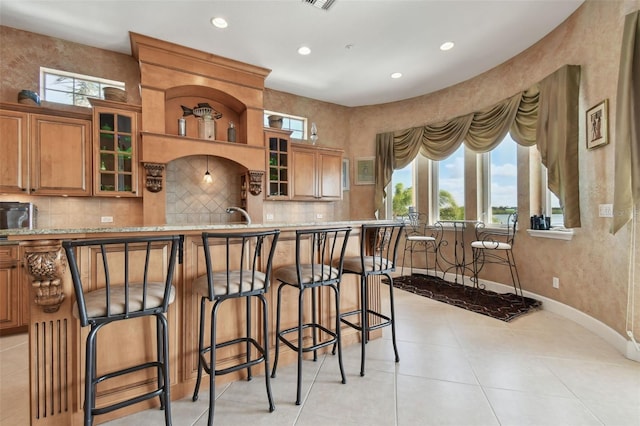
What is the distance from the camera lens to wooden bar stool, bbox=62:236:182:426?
1263 millimetres

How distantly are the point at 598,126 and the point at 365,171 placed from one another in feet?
11.1

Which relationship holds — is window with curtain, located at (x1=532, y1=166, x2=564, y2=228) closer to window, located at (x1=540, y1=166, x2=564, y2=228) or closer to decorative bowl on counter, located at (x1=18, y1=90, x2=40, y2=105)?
window, located at (x1=540, y1=166, x2=564, y2=228)

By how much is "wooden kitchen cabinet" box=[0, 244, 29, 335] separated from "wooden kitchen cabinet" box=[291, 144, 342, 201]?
127 inches

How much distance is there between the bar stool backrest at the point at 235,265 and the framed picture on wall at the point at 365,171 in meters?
3.78

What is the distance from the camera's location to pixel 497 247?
355 centimetres

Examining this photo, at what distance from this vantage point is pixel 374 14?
2.92 meters

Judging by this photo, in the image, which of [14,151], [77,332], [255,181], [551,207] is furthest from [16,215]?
[551,207]

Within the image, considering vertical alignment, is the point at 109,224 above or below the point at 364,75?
below

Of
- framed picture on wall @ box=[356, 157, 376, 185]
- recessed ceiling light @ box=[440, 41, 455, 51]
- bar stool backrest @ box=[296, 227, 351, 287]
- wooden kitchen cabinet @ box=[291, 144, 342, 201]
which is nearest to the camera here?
bar stool backrest @ box=[296, 227, 351, 287]

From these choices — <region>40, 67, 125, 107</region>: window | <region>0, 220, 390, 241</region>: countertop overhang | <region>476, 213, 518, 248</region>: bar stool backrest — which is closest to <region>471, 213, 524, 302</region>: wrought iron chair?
<region>476, 213, 518, 248</region>: bar stool backrest

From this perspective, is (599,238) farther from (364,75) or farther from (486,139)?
(364,75)

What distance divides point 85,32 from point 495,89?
5.34 metres

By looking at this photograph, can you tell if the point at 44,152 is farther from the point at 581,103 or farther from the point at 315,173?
the point at 581,103

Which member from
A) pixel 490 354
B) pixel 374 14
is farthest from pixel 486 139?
pixel 490 354
